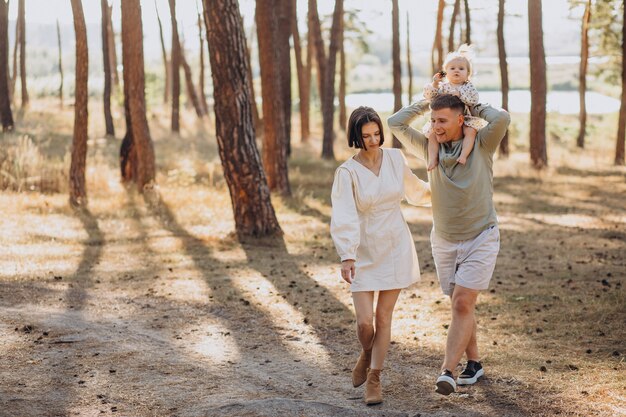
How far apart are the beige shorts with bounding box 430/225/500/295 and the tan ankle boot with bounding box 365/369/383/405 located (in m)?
0.75

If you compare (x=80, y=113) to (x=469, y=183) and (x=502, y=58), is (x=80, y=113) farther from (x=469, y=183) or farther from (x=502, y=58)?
(x=502, y=58)

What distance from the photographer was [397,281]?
566 centimetres

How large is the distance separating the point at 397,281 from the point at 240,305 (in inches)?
152

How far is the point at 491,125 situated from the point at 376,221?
36.7 inches

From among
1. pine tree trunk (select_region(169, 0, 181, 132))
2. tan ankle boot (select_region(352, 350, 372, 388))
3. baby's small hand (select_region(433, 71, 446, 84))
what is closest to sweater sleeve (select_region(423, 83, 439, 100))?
baby's small hand (select_region(433, 71, 446, 84))

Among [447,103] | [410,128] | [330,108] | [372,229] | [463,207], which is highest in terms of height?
[447,103]

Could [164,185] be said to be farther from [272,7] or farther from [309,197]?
[272,7]

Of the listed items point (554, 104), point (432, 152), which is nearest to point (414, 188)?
point (432, 152)

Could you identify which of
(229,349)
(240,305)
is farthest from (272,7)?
(229,349)

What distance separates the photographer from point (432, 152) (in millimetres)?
5812

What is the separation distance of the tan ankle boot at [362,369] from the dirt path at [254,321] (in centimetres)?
13

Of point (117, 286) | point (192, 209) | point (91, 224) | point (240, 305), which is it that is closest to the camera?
point (240, 305)

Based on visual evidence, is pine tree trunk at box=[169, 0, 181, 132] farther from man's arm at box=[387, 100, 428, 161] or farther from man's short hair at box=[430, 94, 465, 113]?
man's short hair at box=[430, 94, 465, 113]

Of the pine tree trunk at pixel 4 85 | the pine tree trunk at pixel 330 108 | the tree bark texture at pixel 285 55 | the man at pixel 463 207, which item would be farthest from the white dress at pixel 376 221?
the pine tree trunk at pixel 4 85
